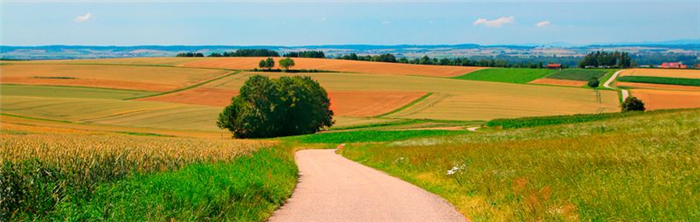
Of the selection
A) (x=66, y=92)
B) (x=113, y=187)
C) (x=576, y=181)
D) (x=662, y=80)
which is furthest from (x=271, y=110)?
(x=662, y=80)

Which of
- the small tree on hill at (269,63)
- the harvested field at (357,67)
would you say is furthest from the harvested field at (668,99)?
the small tree on hill at (269,63)

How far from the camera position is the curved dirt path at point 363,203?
1166 centimetres

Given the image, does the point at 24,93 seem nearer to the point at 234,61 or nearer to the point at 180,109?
the point at 180,109

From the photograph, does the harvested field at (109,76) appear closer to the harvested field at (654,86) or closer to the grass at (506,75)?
Result: the grass at (506,75)

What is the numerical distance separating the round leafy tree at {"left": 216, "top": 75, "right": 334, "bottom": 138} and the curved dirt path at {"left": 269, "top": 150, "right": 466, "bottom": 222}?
55.3 metres

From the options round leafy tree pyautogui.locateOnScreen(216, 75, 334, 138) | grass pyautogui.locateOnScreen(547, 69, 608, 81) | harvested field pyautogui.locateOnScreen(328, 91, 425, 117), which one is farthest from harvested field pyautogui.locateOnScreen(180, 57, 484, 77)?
round leafy tree pyautogui.locateOnScreen(216, 75, 334, 138)

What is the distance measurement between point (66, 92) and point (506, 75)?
86.5m

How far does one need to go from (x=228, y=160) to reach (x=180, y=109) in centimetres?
6792

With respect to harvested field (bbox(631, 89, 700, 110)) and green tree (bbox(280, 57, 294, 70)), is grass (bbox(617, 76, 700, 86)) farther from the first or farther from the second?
green tree (bbox(280, 57, 294, 70))

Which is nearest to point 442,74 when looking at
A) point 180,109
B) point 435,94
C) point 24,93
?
point 435,94

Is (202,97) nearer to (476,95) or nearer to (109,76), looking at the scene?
(109,76)

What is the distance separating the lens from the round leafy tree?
72.9 meters

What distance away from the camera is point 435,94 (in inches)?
4008

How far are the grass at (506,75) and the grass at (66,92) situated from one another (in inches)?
2639
